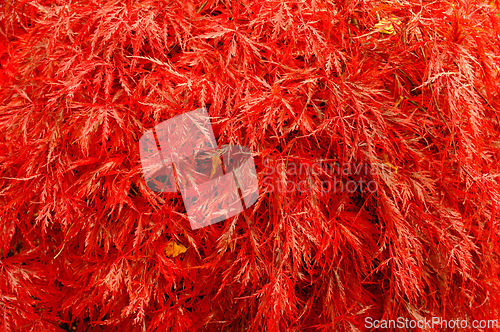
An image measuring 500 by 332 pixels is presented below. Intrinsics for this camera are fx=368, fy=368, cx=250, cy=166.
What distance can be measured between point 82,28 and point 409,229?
0.95m

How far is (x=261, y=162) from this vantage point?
2.82 feet

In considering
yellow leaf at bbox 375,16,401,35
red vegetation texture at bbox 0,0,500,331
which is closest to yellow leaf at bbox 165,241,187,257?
red vegetation texture at bbox 0,0,500,331

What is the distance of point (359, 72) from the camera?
901mm

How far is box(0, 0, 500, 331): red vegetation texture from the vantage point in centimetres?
85

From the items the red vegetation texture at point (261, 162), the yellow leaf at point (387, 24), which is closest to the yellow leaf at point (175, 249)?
the red vegetation texture at point (261, 162)

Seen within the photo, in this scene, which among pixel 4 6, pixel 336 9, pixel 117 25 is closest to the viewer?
pixel 117 25

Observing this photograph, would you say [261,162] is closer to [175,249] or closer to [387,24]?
[175,249]

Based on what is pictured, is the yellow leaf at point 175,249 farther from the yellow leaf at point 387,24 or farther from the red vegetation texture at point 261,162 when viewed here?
the yellow leaf at point 387,24

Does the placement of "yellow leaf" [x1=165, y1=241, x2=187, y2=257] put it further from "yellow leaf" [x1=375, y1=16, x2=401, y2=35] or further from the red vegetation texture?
"yellow leaf" [x1=375, y1=16, x2=401, y2=35]

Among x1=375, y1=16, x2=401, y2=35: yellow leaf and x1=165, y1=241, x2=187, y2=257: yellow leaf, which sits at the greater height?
x1=375, y1=16, x2=401, y2=35: yellow leaf

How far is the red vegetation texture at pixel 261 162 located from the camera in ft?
2.80

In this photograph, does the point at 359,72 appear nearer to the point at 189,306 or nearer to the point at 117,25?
the point at 117,25

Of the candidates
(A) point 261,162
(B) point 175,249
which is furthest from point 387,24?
(B) point 175,249

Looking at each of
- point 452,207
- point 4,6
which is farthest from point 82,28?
point 452,207
